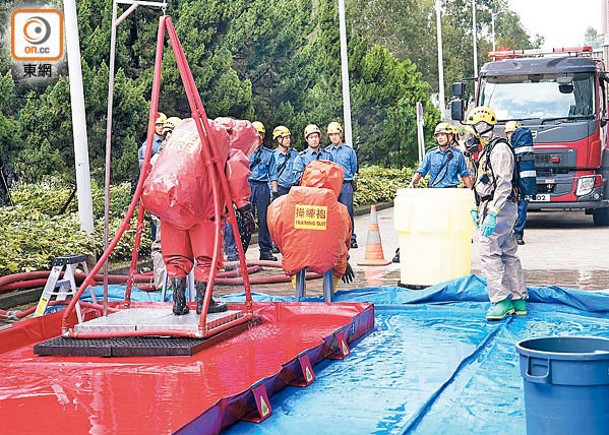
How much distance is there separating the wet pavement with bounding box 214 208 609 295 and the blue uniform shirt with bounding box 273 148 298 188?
4.78ft

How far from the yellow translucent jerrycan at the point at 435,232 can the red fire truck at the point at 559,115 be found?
751cm

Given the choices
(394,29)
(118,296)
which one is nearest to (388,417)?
(118,296)

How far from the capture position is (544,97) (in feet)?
59.4

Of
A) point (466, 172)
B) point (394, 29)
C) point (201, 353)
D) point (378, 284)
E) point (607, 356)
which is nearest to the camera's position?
point (607, 356)

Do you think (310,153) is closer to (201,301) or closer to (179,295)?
(201,301)

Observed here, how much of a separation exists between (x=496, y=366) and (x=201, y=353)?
79.3 inches

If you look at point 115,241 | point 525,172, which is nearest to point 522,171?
point 525,172

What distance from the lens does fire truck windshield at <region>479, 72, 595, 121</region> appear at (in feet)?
58.8

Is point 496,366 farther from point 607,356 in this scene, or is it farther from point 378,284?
point 378,284

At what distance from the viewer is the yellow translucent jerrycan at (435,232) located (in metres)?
10.4

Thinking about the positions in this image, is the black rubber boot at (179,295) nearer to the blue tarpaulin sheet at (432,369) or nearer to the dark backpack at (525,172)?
the blue tarpaulin sheet at (432,369)

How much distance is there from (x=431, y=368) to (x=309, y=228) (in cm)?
250

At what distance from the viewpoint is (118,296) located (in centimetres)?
1007

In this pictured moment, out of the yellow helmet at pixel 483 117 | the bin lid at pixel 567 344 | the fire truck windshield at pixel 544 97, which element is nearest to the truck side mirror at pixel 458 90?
the fire truck windshield at pixel 544 97
